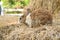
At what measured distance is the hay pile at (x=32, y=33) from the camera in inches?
163

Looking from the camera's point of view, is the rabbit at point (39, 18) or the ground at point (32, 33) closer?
the ground at point (32, 33)

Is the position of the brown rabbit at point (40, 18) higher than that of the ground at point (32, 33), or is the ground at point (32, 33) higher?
the brown rabbit at point (40, 18)

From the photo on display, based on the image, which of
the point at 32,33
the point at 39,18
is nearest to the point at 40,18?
the point at 39,18

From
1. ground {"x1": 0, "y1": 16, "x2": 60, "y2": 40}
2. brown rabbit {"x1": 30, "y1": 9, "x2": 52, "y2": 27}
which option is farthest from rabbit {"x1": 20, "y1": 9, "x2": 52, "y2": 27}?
ground {"x1": 0, "y1": 16, "x2": 60, "y2": 40}

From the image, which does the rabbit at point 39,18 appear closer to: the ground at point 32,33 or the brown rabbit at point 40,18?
the brown rabbit at point 40,18

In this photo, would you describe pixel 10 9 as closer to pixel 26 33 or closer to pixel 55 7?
pixel 55 7

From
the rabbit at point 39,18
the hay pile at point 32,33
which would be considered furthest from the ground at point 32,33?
the rabbit at point 39,18

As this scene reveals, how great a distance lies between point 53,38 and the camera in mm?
3996

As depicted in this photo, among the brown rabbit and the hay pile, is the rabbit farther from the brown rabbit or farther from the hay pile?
the hay pile

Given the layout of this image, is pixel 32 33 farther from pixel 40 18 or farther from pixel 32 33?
pixel 40 18

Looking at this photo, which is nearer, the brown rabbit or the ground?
the ground

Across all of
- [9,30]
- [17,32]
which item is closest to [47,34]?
[17,32]

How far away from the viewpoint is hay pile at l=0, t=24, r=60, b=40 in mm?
4136

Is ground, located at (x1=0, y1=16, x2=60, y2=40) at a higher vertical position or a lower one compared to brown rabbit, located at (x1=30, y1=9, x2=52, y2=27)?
lower
